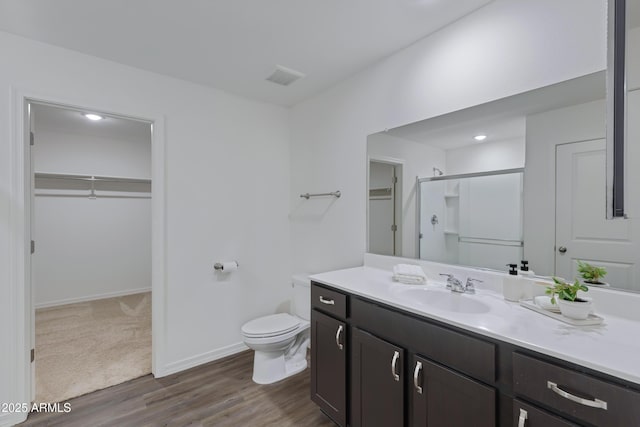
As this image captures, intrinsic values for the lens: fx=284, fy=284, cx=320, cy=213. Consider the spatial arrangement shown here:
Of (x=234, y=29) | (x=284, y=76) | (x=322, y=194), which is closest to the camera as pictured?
(x=234, y=29)

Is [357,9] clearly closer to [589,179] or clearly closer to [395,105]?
[395,105]

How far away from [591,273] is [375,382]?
1.12 m

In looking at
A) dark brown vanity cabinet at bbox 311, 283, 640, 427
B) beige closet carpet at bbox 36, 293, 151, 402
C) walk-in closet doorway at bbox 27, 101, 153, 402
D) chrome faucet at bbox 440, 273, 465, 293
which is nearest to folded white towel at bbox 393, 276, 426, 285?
chrome faucet at bbox 440, 273, 465, 293

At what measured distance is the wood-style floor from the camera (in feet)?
5.96

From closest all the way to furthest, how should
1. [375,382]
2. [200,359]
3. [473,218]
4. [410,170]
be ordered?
[375,382]
[473,218]
[410,170]
[200,359]

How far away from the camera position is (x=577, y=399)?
2.72ft

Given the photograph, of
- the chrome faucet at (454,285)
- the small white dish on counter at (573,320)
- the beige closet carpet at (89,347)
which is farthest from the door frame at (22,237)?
the small white dish on counter at (573,320)

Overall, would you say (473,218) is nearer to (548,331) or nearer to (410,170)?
(410,170)

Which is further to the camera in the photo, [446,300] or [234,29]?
[234,29]

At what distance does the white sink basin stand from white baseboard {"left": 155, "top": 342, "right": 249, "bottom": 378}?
1901 millimetres

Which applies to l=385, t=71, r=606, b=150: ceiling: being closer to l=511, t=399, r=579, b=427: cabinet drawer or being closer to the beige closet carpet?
l=511, t=399, r=579, b=427: cabinet drawer

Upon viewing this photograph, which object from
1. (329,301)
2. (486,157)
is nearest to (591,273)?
(486,157)

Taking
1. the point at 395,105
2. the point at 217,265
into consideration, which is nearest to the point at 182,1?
the point at 395,105

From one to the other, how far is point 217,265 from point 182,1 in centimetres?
197
